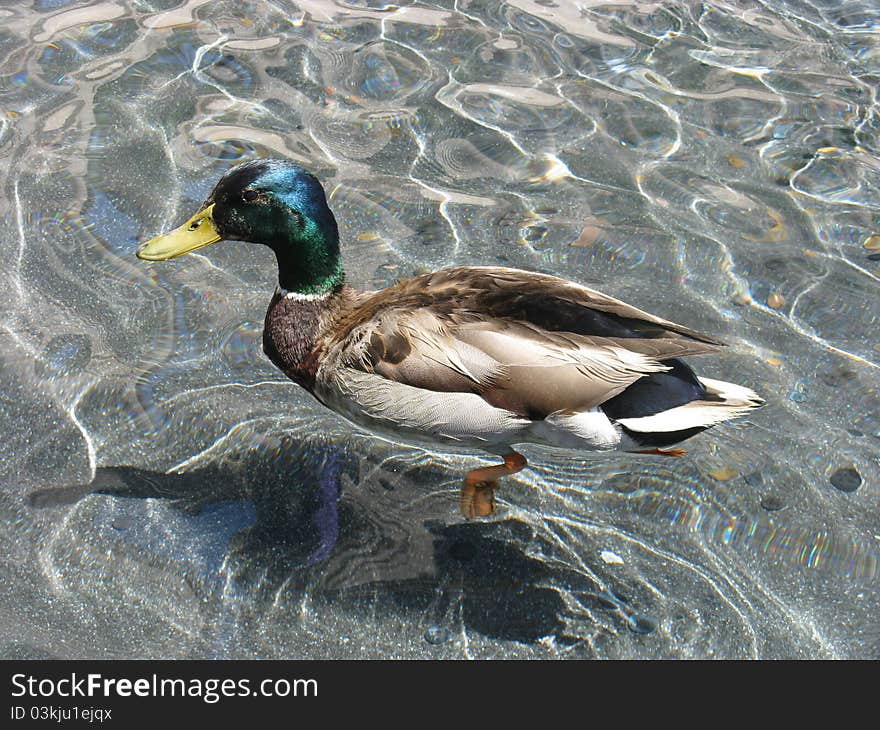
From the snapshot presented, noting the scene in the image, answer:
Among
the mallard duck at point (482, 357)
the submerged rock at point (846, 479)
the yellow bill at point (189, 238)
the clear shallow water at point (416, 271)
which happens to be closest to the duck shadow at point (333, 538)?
the clear shallow water at point (416, 271)

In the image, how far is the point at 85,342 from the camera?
13.2ft

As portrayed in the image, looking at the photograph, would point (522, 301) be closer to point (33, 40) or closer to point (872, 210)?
point (872, 210)

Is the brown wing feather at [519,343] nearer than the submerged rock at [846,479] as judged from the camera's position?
Yes

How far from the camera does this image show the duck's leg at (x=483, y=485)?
354 centimetres

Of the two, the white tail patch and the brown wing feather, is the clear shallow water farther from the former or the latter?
the brown wing feather

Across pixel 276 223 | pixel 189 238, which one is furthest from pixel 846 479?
pixel 189 238

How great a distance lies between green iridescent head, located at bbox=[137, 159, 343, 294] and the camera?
3471 millimetres

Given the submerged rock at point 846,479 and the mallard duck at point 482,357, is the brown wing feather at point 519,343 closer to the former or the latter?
the mallard duck at point 482,357

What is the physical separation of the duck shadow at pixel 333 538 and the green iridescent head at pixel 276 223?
0.65 metres

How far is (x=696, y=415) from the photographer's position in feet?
10.3

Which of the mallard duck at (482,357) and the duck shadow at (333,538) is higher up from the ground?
the mallard duck at (482,357)

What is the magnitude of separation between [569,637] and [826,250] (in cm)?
236

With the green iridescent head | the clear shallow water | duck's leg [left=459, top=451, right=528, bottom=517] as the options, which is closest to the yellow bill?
the green iridescent head

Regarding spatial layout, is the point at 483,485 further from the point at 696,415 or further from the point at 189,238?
the point at 189,238
